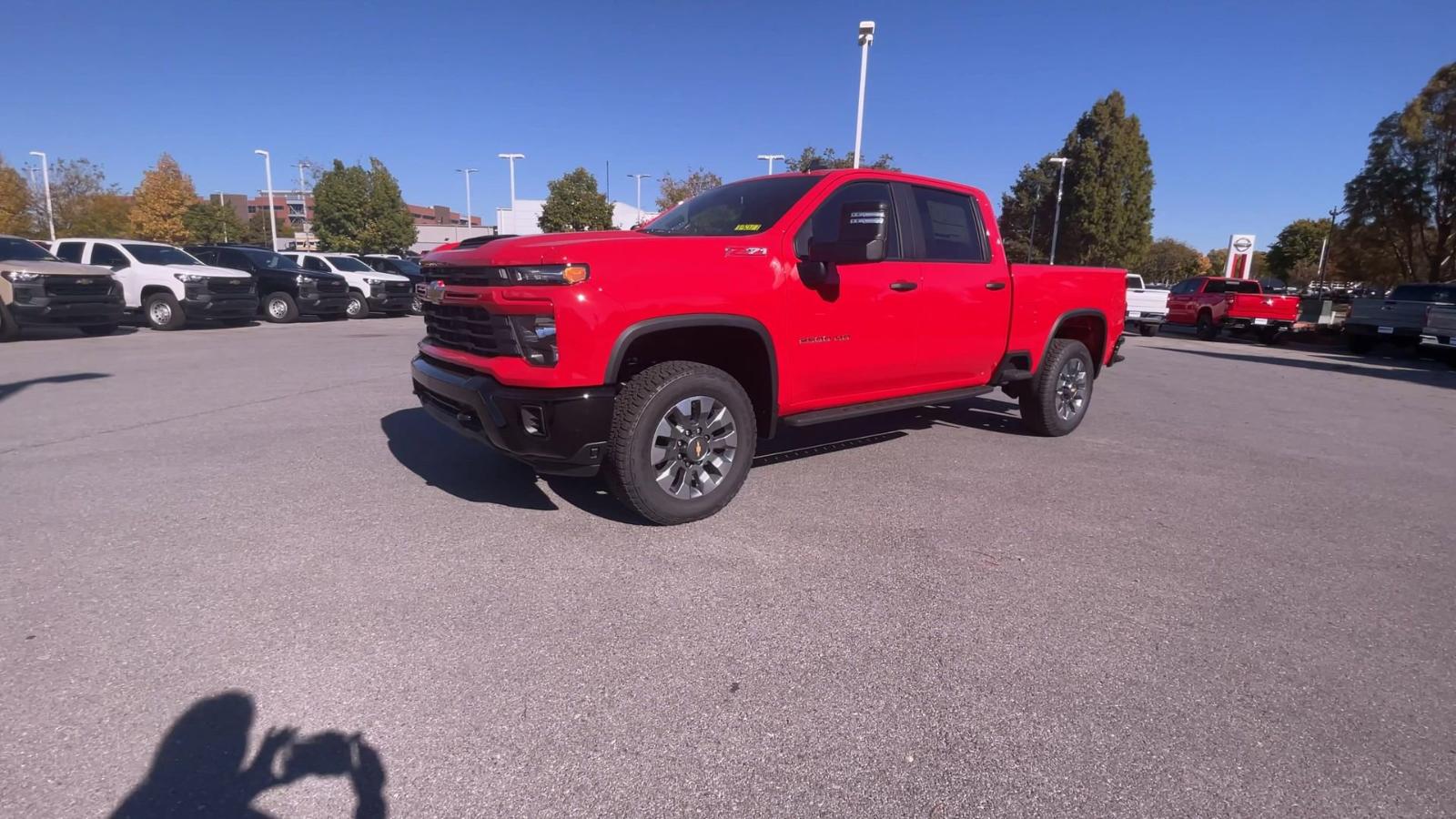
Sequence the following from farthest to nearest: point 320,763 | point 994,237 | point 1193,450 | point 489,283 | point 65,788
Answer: point 1193,450
point 994,237
point 489,283
point 320,763
point 65,788

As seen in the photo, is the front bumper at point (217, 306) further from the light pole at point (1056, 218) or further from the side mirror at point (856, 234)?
the light pole at point (1056, 218)

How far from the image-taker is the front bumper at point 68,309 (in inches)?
474

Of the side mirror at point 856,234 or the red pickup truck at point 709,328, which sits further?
the side mirror at point 856,234

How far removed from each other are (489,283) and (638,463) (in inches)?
46.4

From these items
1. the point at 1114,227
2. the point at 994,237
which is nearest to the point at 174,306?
the point at 994,237

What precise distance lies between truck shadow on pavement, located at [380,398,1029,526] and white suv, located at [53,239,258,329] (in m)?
10.8

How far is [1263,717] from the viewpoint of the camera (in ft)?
8.38

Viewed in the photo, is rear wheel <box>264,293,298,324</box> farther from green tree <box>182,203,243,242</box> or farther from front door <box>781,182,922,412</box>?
green tree <box>182,203,243,242</box>

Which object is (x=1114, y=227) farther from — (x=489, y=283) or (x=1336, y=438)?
(x=489, y=283)

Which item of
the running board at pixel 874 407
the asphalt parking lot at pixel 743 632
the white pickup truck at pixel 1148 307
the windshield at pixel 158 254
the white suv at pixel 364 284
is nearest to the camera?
the asphalt parking lot at pixel 743 632

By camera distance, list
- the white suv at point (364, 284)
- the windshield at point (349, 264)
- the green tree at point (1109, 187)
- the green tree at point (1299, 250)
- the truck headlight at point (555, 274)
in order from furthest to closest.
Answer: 1. the green tree at point (1299, 250)
2. the green tree at point (1109, 187)
3. the windshield at point (349, 264)
4. the white suv at point (364, 284)
5. the truck headlight at point (555, 274)

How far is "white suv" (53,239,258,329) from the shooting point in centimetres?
1414

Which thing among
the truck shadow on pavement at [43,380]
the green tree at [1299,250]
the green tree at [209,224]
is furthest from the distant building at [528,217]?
the green tree at [1299,250]

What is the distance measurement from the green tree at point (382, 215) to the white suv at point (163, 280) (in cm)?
3479
